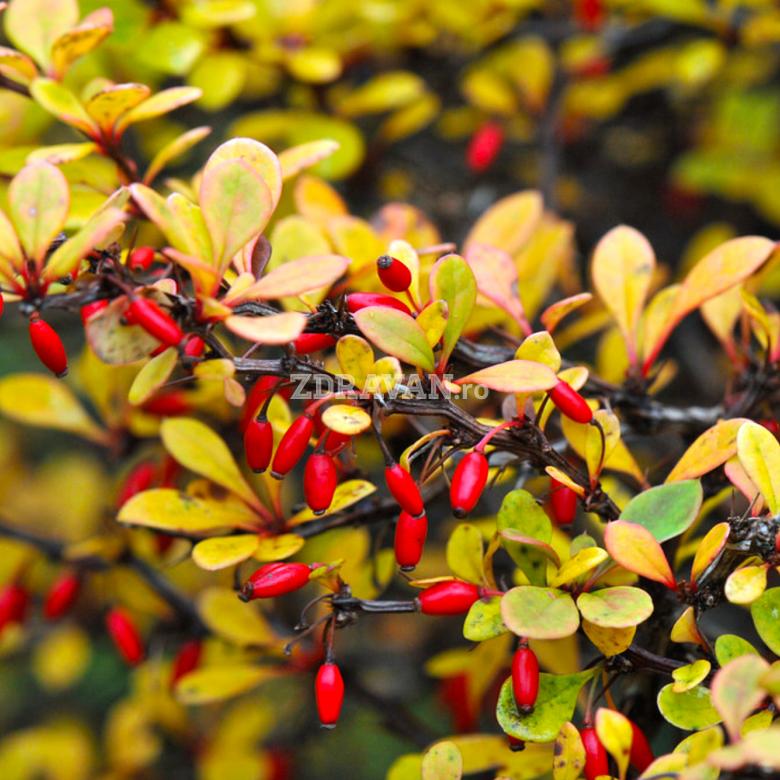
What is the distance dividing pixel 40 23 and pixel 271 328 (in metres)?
0.58

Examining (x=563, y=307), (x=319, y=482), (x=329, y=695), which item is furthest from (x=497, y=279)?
(x=329, y=695)

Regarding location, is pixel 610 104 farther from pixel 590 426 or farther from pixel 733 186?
pixel 590 426

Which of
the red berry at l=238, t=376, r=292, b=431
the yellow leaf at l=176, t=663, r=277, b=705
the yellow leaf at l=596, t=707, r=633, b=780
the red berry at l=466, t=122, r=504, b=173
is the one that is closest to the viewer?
the yellow leaf at l=596, t=707, r=633, b=780

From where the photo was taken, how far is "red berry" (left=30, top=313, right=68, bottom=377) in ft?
2.43

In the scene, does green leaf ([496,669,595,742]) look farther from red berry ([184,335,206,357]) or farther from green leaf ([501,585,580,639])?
red berry ([184,335,206,357])

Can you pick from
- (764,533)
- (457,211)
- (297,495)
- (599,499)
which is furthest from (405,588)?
(764,533)

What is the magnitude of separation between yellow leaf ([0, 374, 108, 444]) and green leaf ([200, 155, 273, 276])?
583mm

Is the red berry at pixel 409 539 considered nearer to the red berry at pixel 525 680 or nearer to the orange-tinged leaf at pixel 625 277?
the red berry at pixel 525 680

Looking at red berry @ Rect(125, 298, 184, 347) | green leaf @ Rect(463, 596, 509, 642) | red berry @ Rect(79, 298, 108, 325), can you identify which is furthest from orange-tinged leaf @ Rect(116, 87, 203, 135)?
green leaf @ Rect(463, 596, 509, 642)

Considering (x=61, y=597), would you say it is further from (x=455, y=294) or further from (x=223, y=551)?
(x=455, y=294)

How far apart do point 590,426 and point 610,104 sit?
3.49 ft

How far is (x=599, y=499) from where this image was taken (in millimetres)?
848

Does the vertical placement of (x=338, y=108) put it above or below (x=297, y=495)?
above

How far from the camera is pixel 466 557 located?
85 centimetres
